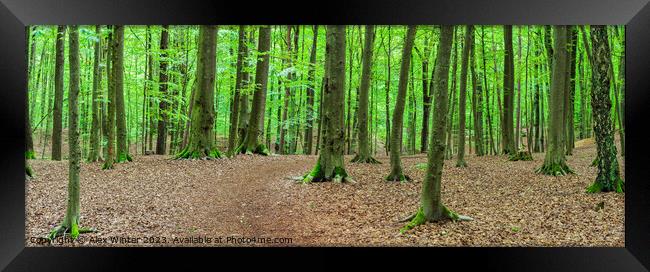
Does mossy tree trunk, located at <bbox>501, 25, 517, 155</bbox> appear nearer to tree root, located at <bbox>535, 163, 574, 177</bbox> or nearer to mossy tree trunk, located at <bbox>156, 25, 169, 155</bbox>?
tree root, located at <bbox>535, 163, 574, 177</bbox>

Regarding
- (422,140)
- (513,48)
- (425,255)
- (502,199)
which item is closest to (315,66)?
(422,140)

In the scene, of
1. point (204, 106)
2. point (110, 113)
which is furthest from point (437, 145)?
point (110, 113)

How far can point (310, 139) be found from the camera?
14203 mm

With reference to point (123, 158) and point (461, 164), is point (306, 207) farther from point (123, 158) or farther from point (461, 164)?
point (461, 164)

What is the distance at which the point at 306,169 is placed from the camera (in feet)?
30.8

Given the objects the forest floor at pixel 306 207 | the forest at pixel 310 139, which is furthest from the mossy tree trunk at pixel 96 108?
the forest floor at pixel 306 207

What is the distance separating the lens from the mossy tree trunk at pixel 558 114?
861 cm

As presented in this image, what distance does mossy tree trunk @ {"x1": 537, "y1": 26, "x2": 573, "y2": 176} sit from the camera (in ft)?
28.2

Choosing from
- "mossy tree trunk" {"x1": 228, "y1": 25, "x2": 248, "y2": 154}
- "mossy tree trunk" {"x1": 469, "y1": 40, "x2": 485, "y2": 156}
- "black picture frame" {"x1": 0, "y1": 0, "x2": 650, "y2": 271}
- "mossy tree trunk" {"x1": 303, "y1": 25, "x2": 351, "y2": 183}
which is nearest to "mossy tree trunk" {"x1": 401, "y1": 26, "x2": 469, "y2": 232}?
"black picture frame" {"x1": 0, "y1": 0, "x2": 650, "y2": 271}

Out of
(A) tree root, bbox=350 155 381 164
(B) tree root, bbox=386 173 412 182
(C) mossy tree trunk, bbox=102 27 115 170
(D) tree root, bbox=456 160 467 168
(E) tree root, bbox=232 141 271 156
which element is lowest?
(B) tree root, bbox=386 173 412 182

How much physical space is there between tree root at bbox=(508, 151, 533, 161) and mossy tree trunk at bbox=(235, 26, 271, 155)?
20.5ft

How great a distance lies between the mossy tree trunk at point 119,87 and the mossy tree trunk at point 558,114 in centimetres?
861

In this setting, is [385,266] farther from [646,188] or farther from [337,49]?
[337,49]
